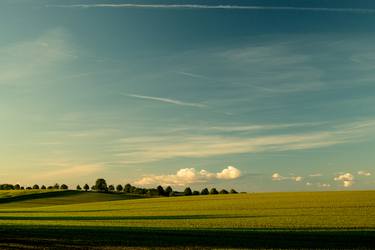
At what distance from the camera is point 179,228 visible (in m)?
43.6

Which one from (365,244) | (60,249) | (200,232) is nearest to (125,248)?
(60,249)

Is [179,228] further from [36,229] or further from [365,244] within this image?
[365,244]

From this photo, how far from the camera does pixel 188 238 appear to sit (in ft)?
118

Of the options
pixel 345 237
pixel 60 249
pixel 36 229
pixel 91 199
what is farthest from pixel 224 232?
pixel 91 199

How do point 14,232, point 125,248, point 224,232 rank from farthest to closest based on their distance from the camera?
point 14,232
point 224,232
point 125,248

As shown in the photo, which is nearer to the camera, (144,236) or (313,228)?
(144,236)

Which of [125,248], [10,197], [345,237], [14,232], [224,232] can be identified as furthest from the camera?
[10,197]

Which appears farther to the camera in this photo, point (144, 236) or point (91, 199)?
point (91, 199)

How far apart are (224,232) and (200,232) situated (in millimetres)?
1911

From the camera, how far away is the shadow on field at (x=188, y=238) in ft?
108

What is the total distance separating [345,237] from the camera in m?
35.6

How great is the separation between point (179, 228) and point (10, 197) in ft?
377

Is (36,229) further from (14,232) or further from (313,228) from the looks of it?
(313,228)

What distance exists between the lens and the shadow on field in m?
32.8
